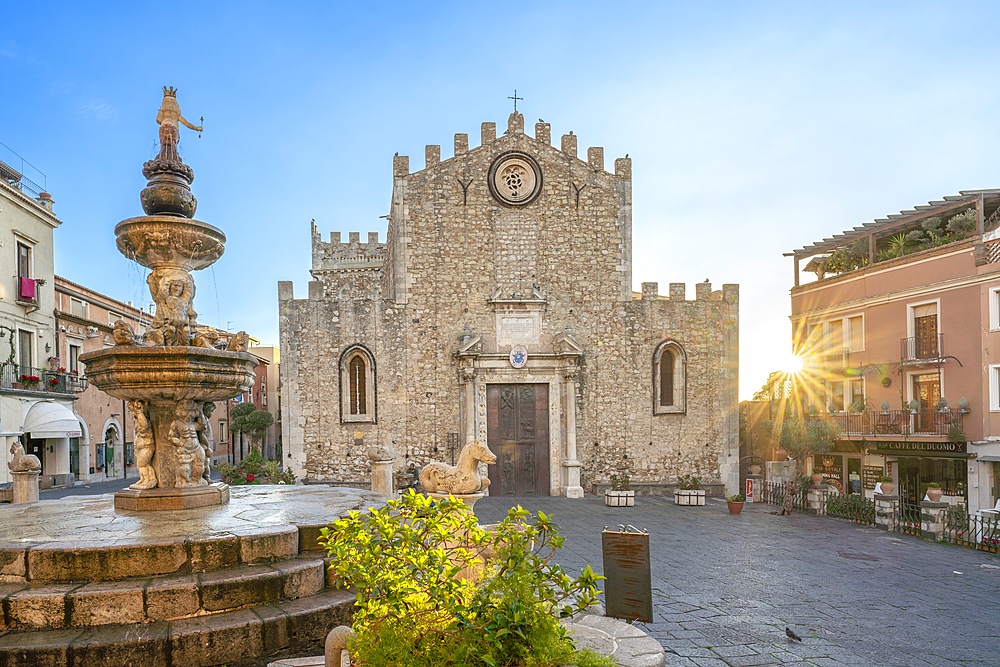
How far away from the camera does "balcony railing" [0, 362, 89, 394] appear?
80.0 feet

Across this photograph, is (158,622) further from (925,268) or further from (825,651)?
(925,268)

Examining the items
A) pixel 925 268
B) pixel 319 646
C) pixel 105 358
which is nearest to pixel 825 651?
pixel 319 646

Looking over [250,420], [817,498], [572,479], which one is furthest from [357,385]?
[250,420]

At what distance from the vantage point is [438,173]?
2189 cm

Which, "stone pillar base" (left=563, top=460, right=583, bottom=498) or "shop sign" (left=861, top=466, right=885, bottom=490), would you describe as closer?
"stone pillar base" (left=563, top=460, right=583, bottom=498)

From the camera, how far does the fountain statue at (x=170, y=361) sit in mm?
7660

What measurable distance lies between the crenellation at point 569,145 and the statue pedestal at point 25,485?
1687 cm

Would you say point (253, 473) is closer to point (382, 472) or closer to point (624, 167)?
point (382, 472)

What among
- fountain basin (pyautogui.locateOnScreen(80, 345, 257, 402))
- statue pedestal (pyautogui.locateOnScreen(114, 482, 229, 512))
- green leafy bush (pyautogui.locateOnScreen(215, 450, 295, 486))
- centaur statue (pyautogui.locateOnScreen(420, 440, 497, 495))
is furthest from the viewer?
green leafy bush (pyautogui.locateOnScreen(215, 450, 295, 486))

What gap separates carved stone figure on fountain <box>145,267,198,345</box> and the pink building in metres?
20.9

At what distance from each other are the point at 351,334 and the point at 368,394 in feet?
6.39

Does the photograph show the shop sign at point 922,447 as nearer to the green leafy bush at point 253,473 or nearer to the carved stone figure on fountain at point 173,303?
the green leafy bush at point 253,473

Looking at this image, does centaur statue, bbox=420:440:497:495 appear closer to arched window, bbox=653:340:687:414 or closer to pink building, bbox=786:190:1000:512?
arched window, bbox=653:340:687:414

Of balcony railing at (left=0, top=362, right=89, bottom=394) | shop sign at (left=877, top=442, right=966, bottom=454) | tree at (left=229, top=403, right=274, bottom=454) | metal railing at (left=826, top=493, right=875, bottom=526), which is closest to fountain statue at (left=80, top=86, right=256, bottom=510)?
metal railing at (left=826, top=493, right=875, bottom=526)
